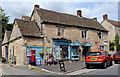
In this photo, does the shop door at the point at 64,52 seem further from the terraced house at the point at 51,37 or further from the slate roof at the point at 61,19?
the slate roof at the point at 61,19

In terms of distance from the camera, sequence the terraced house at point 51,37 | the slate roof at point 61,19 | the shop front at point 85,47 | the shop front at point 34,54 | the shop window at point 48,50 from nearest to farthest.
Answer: the shop front at point 34,54 < the terraced house at point 51,37 < the shop window at point 48,50 < the slate roof at point 61,19 < the shop front at point 85,47

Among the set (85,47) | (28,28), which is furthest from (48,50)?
(85,47)

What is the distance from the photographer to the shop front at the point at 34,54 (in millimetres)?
17328

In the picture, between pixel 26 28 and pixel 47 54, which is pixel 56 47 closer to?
pixel 47 54

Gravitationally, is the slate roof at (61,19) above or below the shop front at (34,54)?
above

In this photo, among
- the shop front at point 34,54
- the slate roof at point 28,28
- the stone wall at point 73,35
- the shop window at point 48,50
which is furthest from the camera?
the stone wall at point 73,35

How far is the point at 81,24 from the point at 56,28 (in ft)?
17.1

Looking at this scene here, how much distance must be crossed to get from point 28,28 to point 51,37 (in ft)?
10.0

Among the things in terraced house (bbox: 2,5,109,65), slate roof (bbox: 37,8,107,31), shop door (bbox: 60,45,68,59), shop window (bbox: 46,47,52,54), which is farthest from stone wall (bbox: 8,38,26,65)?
shop door (bbox: 60,45,68,59)

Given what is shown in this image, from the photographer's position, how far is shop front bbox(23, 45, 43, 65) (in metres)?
17.3

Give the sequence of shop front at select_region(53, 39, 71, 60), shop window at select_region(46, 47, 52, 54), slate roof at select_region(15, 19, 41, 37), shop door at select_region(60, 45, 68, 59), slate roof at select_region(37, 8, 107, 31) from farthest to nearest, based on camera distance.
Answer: shop door at select_region(60, 45, 68, 59)
slate roof at select_region(37, 8, 107, 31)
shop front at select_region(53, 39, 71, 60)
shop window at select_region(46, 47, 52, 54)
slate roof at select_region(15, 19, 41, 37)

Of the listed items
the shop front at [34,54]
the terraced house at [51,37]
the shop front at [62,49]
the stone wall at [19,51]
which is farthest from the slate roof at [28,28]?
the shop front at [62,49]

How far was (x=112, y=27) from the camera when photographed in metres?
40.2

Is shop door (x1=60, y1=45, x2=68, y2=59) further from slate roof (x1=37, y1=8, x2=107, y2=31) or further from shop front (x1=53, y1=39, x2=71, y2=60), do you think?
slate roof (x1=37, y1=8, x2=107, y2=31)
